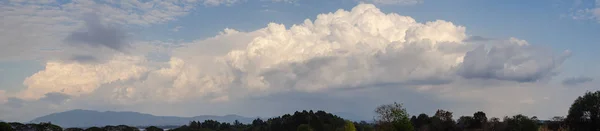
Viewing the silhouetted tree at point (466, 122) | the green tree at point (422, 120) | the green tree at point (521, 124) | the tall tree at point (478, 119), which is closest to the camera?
the green tree at point (521, 124)

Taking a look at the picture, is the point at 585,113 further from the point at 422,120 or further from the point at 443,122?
the point at 422,120

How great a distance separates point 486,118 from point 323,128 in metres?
77.2

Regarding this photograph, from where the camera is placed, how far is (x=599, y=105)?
105750 mm

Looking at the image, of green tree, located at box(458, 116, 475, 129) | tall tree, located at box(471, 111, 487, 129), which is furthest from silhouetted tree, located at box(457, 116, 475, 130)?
tall tree, located at box(471, 111, 487, 129)

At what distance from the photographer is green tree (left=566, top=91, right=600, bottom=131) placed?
10606cm

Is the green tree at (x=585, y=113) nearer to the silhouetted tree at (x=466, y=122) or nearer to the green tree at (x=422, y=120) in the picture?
the silhouetted tree at (x=466, y=122)

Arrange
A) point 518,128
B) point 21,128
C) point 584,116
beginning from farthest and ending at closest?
point 21,128 → point 584,116 → point 518,128

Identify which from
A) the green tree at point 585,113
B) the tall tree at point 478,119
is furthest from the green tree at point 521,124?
the tall tree at point 478,119

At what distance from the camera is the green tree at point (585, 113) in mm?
106062

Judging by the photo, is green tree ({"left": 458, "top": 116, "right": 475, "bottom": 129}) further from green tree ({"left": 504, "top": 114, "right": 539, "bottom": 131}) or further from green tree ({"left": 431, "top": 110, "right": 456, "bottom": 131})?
green tree ({"left": 504, "top": 114, "right": 539, "bottom": 131})

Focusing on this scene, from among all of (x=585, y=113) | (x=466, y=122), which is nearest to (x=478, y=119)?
(x=466, y=122)

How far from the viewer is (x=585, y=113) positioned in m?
108

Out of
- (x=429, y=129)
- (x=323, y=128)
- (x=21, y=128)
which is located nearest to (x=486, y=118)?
(x=429, y=129)

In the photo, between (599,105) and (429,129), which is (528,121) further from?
(429,129)
